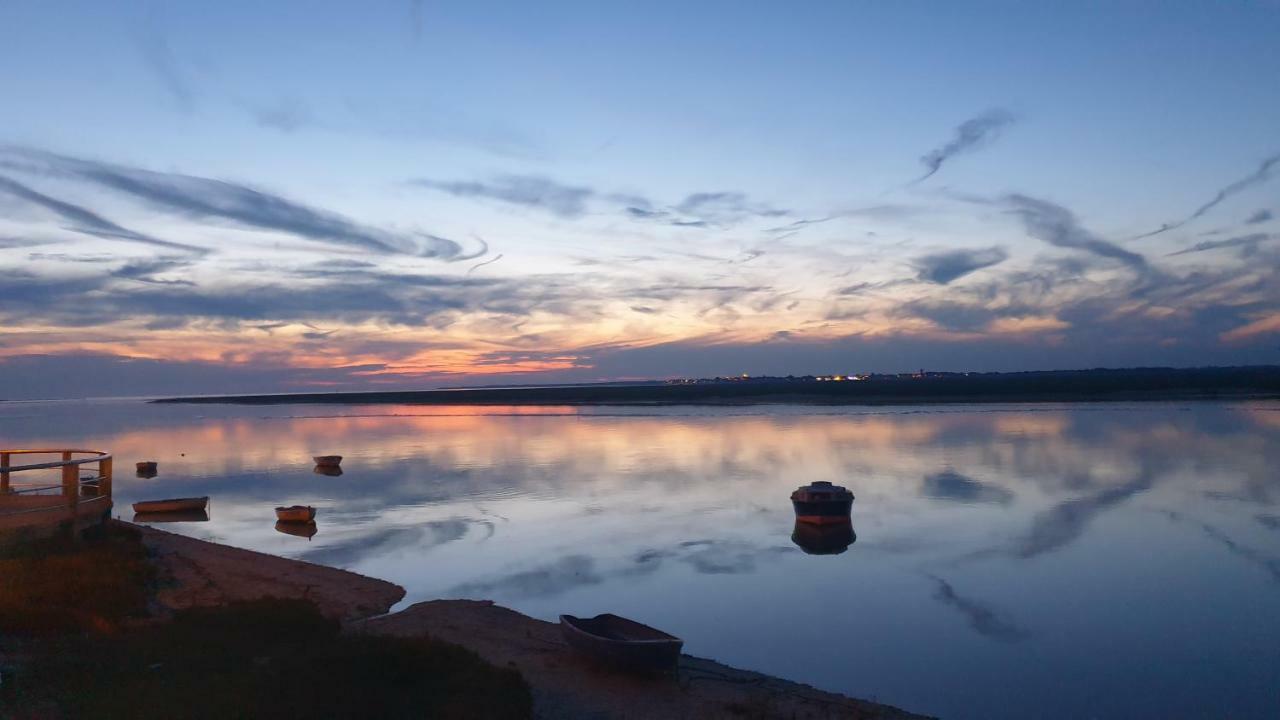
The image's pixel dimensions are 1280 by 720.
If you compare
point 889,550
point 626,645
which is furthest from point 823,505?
point 626,645

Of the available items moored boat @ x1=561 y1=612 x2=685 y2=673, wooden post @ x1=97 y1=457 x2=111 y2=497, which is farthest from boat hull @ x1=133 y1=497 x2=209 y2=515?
moored boat @ x1=561 y1=612 x2=685 y2=673

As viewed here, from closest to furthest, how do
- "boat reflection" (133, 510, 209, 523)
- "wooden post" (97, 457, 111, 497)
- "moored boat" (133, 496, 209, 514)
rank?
"wooden post" (97, 457, 111, 497)
"boat reflection" (133, 510, 209, 523)
"moored boat" (133, 496, 209, 514)

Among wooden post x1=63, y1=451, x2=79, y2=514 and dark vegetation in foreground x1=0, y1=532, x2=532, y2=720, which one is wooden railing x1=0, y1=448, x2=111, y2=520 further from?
dark vegetation in foreground x1=0, y1=532, x2=532, y2=720

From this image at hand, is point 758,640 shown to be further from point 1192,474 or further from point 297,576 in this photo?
point 1192,474

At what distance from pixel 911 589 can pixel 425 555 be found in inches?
476

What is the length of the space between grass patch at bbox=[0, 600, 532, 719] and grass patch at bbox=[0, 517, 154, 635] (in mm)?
890

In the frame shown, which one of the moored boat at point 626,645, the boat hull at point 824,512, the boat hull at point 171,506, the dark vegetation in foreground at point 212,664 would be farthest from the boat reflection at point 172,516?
the moored boat at point 626,645

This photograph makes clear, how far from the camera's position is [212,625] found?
42.0 ft

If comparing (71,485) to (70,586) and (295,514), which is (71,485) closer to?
(70,586)

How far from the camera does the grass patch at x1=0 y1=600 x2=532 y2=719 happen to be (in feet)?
30.0

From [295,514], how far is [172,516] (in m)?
5.95

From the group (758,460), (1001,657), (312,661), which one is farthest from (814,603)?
(758,460)

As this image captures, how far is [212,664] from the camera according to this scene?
10.9m

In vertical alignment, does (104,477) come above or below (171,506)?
above
